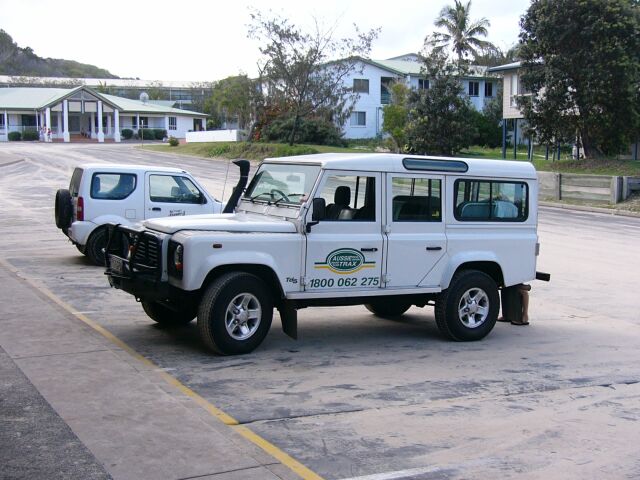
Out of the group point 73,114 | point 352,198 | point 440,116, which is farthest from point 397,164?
point 73,114

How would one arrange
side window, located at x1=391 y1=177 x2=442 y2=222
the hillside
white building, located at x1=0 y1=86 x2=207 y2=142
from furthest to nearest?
the hillside, white building, located at x1=0 y1=86 x2=207 y2=142, side window, located at x1=391 y1=177 x2=442 y2=222

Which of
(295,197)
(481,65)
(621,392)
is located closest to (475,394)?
(621,392)

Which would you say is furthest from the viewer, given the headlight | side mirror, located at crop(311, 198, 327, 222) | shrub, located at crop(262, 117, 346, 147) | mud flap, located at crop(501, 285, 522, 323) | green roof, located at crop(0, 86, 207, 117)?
green roof, located at crop(0, 86, 207, 117)

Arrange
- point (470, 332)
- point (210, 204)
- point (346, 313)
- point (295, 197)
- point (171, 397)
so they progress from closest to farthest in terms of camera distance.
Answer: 1. point (171, 397)
2. point (295, 197)
3. point (470, 332)
4. point (346, 313)
5. point (210, 204)

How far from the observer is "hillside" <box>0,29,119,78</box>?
→ 139375 millimetres

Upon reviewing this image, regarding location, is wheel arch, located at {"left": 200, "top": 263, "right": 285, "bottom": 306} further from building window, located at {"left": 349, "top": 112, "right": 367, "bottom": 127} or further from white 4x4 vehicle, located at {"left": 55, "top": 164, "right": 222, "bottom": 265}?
building window, located at {"left": 349, "top": 112, "right": 367, "bottom": 127}

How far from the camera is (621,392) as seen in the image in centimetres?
770

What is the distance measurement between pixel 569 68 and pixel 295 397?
1281 inches

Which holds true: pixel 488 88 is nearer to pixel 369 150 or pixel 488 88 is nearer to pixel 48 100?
pixel 369 150

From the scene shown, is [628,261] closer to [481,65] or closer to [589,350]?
[589,350]

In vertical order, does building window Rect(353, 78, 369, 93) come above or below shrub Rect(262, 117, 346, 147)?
above

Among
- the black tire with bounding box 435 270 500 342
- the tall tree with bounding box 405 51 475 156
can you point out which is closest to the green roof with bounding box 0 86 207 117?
the tall tree with bounding box 405 51 475 156

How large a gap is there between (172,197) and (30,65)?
146063 millimetres

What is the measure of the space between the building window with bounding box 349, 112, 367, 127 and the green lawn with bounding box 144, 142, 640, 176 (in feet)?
44.2
